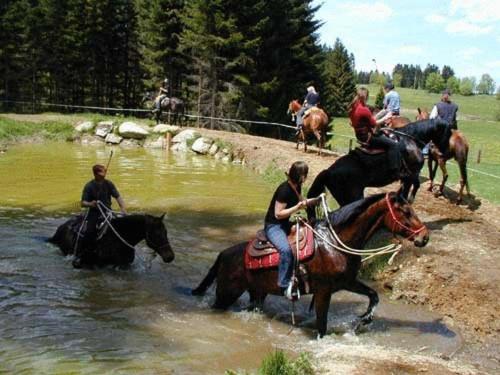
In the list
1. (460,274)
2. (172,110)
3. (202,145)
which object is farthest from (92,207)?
(172,110)

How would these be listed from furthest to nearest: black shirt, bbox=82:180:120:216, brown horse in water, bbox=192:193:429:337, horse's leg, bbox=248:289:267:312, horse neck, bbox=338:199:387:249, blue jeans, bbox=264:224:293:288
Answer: black shirt, bbox=82:180:120:216, horse's leg, bbox=248:289:267:312, blue jeans, bbox=264:224:293:288, horse neck, bbox=338:199:387:249, brown horse in water, bbox=192:193:429:337

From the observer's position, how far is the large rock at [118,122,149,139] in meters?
32.5

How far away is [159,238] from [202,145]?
793 inches

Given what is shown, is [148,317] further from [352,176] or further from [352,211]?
[352,176]

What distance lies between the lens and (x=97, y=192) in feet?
34.4

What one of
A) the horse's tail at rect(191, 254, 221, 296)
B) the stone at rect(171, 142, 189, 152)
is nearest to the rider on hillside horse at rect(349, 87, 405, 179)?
the horse's tail at rect(191, 254, 221, 296)

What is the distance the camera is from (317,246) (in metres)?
7.52

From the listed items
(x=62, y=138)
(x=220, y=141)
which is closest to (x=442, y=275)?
(x=220, y=141)

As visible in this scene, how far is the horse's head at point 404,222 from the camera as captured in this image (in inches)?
277

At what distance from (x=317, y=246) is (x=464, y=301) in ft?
10.4

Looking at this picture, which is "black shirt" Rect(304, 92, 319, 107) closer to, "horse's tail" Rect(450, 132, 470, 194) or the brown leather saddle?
"horse's tail" Rect(450, 132, 470, 194)

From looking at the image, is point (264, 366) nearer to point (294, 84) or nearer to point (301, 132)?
point (301, 132)

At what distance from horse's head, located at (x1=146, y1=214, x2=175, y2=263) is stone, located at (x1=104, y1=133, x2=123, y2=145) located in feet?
78.0

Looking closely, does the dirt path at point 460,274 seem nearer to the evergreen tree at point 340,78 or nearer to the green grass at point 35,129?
the green grass at point 35,129
